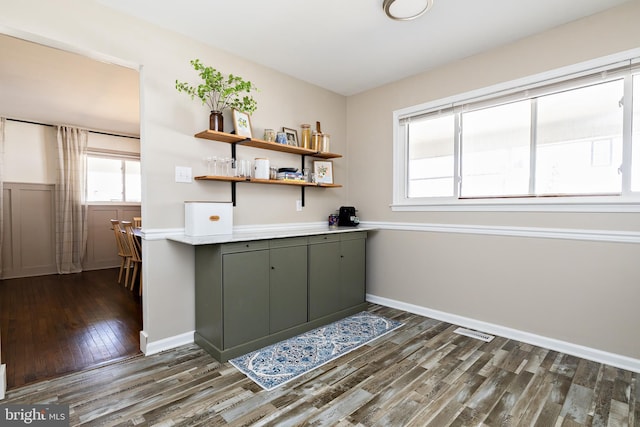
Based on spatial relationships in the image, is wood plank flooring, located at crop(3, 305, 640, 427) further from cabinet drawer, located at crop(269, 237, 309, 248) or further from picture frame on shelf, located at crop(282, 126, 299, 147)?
picture frame on shelf, located at crop(282, 126, 299, 147)

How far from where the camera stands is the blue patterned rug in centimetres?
209

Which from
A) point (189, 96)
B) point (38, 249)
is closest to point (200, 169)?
point (189, 96)

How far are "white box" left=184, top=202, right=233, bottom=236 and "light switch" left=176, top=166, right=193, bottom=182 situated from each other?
0.20 metres

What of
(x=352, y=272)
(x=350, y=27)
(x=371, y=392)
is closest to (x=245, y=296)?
(x=371, y=392)

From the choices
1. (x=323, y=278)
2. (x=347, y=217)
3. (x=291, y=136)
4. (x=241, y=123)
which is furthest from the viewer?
(x=347, y=217)

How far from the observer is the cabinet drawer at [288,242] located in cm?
253

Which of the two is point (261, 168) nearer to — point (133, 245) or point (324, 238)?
point (324, 238)

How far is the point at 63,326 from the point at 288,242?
7.61 ft

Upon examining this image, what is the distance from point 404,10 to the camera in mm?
2119

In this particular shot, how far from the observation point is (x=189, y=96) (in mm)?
2561

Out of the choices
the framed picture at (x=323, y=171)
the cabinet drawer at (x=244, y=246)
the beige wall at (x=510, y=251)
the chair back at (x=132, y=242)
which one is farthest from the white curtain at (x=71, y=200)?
the beige wall at (x=510, y=251)

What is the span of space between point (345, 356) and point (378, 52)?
262cm

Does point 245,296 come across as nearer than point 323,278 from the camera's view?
Yes

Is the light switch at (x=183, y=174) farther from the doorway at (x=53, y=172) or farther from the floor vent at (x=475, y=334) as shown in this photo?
the floor vent at (x=475, y=334)
